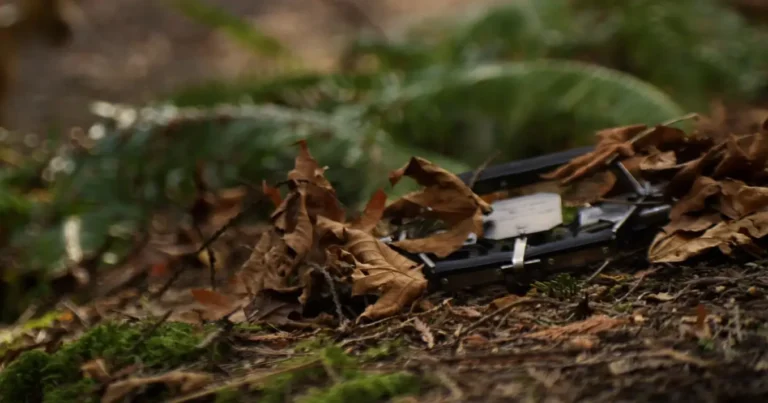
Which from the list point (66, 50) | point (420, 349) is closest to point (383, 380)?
point (420, 349)

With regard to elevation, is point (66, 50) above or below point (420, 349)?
above

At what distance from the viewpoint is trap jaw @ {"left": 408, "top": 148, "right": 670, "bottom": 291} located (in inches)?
71.4

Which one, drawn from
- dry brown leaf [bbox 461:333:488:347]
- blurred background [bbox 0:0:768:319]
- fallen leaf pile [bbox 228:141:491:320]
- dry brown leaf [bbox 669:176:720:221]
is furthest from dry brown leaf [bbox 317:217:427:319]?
blurred background [bbox 0:0:768:319]

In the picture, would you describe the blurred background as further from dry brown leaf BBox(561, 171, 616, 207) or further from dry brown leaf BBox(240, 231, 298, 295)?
dry brown leaf BBox(240, 231, 298, 295)

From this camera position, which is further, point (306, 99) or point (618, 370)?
point (306, 99)

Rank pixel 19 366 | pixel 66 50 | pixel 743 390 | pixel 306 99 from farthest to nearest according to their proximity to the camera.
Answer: pixel 66 50, pixel 306 99, pixel 19 366, pixel 743 390

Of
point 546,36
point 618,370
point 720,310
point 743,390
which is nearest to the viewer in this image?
point 743,390

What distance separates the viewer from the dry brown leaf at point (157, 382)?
147cm

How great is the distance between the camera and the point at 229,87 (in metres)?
4.97

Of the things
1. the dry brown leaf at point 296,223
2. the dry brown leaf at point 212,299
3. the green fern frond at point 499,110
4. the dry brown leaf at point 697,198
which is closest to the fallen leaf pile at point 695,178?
the dry brown leaf at point 697,198

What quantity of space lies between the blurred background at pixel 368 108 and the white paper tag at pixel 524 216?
860 mm

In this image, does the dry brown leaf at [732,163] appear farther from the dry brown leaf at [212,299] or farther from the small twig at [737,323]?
the dry brown leaf at [212,299]

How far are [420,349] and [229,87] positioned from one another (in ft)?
12.1

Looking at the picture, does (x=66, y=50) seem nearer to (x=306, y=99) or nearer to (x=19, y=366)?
(x=306, y=99)
